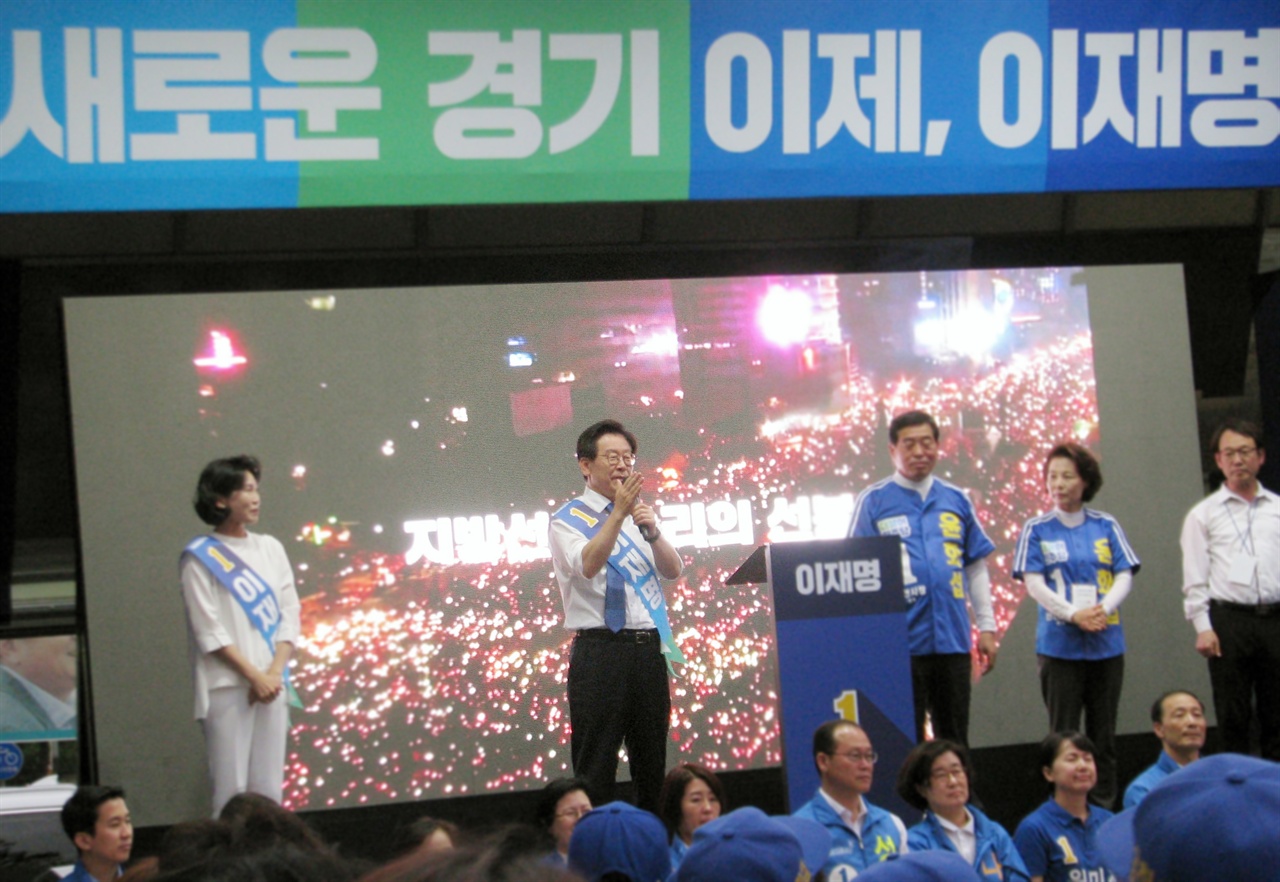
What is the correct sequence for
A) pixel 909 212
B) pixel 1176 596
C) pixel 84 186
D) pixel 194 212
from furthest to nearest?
pixel 1176 596, pixel 909 212, pixel 194 212, pixel 84 186

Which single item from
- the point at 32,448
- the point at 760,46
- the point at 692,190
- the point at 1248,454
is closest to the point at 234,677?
the point at 32,448

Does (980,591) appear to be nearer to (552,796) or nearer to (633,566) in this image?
(633,566)

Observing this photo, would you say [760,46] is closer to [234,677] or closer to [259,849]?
[234,677]

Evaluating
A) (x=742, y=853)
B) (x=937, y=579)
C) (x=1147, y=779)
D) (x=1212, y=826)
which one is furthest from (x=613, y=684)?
(x=1212, y=826)

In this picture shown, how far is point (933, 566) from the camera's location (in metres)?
4.57

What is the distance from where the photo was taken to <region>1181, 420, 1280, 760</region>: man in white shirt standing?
16.1ft

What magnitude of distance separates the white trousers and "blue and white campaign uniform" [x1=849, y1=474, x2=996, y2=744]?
1999mm

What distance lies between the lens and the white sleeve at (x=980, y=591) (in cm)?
464

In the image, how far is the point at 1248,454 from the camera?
5020 mm

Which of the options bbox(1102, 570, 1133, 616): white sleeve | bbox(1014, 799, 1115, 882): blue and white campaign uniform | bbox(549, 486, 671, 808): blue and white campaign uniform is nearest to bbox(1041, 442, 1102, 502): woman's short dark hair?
bbox(1102, 570, 1133, 616): white sleeve

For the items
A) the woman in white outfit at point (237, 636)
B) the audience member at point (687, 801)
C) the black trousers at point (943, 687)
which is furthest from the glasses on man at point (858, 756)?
the woman in white outfit at point (237, 636)

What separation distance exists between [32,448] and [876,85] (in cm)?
329

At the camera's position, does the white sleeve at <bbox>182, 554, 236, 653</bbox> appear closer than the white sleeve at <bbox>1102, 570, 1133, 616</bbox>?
Yes

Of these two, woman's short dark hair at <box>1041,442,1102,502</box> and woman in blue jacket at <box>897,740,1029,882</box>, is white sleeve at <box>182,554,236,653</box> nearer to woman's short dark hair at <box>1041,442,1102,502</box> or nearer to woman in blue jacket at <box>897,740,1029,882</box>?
woman in blue jacket at <box>897,740,1029,882</box>
